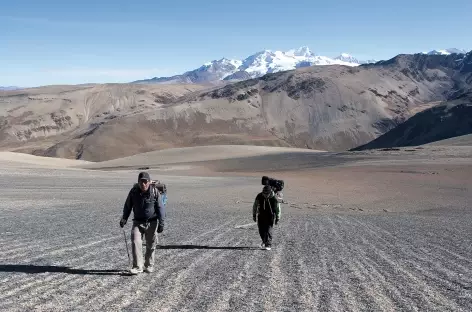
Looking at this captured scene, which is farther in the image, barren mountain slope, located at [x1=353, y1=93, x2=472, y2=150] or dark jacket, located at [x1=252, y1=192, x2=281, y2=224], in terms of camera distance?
barren mountain slope, located at [x1=353, y1=93, x2=472, y2=150]

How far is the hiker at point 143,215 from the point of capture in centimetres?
984

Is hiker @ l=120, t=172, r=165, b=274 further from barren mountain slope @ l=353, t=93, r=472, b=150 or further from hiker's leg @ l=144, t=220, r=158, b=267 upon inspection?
barren mountain slope @ l=353, t=93, r=472, b=150

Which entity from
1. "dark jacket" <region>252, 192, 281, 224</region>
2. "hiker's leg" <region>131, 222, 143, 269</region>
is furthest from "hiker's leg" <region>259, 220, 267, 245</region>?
"hiker's leg" <region>131, 222, 143, 269</region>

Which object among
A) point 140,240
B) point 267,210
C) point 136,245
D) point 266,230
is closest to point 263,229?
point 266,230

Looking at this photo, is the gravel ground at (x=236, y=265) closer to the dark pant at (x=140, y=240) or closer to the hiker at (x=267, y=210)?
the dark pant at (x=140, y=240)

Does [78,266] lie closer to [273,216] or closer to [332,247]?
[273,216]

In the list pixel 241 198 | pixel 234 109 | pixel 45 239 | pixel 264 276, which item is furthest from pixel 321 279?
pixel 234 109

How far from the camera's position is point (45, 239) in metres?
14.5

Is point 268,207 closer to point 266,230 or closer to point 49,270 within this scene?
point 266,230

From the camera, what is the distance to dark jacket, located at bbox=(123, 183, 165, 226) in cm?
990

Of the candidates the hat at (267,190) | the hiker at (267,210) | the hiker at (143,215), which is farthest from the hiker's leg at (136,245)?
the hat at (267,190)

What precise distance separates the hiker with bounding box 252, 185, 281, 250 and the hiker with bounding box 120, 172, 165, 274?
11.8 feet

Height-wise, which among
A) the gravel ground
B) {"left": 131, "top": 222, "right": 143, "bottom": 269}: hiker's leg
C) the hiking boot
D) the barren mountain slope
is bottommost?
the gravel ground

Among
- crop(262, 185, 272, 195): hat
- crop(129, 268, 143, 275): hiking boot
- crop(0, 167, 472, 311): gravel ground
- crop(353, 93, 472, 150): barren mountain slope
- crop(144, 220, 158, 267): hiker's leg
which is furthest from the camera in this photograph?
crop(353, 93, 472, 150): barren mountain slope
